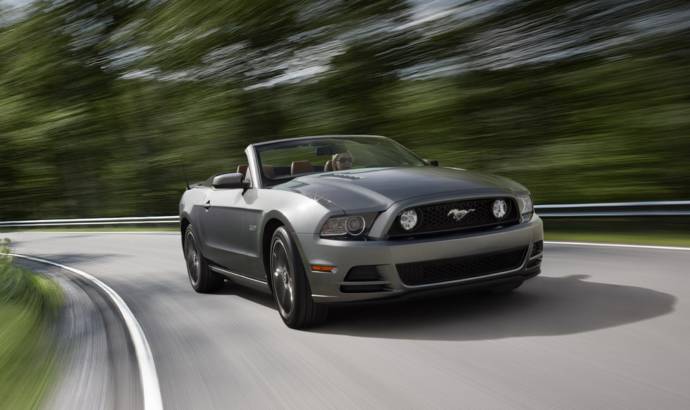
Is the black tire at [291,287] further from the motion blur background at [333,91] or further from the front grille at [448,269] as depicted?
the motion blur background at [333,91]

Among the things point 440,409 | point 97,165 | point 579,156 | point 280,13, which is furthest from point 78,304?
point 97,165

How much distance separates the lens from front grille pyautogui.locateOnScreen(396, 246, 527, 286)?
525cm

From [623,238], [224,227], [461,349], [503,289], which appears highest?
[224,227]

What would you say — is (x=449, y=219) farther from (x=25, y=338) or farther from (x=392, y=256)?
(x=25, y=338)

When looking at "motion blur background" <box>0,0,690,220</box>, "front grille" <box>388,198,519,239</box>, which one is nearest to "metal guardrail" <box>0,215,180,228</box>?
"motion blur background" <box>0,0,690,220</box>

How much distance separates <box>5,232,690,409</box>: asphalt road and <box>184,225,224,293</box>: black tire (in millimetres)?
479

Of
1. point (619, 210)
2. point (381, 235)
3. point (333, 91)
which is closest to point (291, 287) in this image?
point (381, 235)

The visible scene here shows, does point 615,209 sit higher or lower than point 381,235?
lower

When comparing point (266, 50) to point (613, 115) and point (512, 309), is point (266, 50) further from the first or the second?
point (512, 309)

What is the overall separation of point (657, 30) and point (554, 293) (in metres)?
8.95

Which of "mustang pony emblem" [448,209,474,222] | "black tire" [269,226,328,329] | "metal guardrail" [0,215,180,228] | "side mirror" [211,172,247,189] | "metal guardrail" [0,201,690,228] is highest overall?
"side mirror" [211,172,247,189]

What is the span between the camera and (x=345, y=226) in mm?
5383

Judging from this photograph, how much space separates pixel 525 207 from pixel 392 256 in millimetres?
1208

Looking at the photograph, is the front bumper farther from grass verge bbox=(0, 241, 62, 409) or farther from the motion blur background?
the motion blur background
